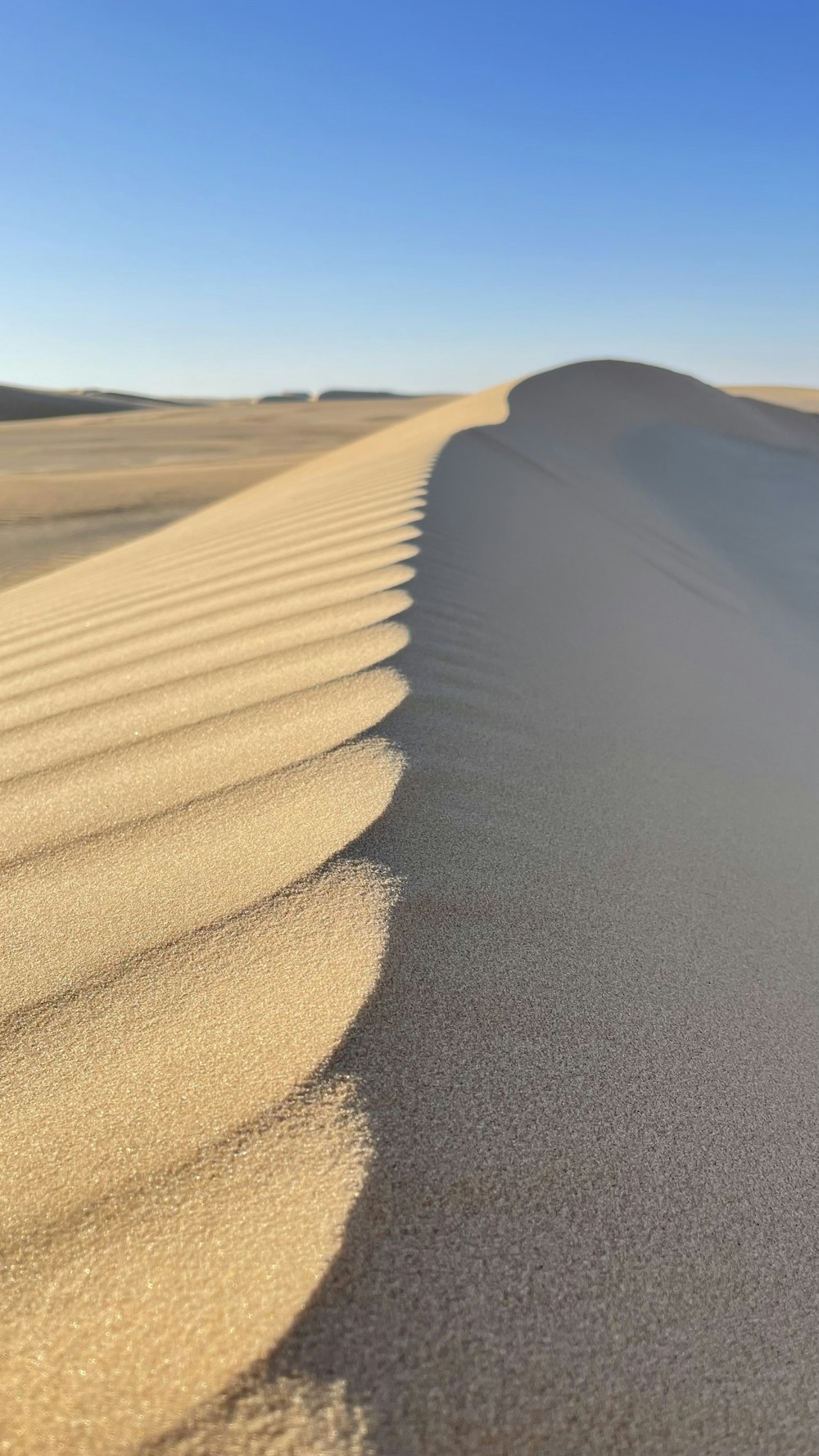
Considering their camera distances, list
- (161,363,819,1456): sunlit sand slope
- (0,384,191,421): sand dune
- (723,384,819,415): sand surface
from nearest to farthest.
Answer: (161,363,819,1456): sunlit sand slope
(723,384,819,415): sand surface
(0,384,191,421): sand dune

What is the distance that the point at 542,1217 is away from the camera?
27.9 inches

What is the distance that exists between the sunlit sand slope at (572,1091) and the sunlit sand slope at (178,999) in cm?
4

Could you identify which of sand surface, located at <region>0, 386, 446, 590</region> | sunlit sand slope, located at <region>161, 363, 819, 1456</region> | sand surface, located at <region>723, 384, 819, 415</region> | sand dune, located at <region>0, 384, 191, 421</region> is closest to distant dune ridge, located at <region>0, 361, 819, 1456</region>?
sunlit sand slope, located at <region>161, 363, 819, 1456</region>

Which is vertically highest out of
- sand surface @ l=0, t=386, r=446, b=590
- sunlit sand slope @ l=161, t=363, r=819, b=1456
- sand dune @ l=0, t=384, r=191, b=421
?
sand dune @ l=0, t=384, r=191, b=421

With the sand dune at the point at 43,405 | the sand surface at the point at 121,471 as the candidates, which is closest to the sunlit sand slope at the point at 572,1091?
the sand surface at the point at 121,471

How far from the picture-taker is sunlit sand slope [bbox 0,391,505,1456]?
61 centimetres

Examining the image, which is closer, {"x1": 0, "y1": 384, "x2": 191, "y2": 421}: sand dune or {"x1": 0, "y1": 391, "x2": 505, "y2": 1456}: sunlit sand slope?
{"x1": 0, "y1": 391, "x2": 505, "y2": 1456}: sunlit sand slope

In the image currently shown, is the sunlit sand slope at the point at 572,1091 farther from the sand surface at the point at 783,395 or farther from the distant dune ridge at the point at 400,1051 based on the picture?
the sand surface at the point at 783,395

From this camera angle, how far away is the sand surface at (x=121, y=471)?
5473mm

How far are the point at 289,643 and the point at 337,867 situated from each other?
880 millimetres

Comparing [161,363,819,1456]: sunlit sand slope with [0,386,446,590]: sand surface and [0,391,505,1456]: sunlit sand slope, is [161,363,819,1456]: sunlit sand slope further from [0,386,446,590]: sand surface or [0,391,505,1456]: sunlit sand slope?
[0,386,446,590]: sand surface

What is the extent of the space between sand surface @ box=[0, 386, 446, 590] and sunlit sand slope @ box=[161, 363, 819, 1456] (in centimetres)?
357

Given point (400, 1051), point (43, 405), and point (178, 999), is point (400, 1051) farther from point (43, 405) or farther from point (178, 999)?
point (43, 405)

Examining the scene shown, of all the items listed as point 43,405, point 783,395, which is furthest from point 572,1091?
point 43,405
